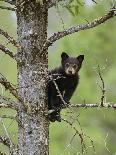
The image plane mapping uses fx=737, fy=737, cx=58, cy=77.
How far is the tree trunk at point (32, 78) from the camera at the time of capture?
7289 millimetres

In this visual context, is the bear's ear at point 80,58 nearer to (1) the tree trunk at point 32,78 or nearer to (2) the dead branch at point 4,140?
(1) the tree trunk at point 32,78

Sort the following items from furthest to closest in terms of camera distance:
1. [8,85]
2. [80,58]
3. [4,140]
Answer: [80,58], [4,140], [8,85]

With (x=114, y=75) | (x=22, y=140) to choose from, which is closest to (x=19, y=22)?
(x=22, y=140)

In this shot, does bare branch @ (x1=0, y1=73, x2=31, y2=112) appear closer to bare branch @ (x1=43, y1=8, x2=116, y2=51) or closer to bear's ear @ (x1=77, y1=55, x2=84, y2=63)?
bare branch @ (x1=43, y1=8, x2=116, y2=51)

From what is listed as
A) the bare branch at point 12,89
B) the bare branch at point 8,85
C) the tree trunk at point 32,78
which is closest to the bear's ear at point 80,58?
the tree trunk at point 32,78

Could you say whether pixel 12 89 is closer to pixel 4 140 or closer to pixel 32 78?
pixel 32 78

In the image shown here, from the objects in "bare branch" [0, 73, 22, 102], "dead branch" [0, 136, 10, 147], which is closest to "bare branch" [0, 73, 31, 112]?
"bare branch" [0, 73, 22, 102]

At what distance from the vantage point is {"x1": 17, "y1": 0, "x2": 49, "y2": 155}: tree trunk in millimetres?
7289

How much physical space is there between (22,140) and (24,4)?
1.37 metres

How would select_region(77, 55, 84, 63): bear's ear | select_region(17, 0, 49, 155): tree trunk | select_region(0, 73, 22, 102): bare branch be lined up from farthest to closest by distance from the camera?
select_region(77, 55, 84, 63): bear's ear < select_region(17, 0, 49, 155): tree trunk < select_region(0, 73, 22, 102): bare branch

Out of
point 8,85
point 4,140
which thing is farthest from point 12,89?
point 4,140

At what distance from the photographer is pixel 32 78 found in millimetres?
7359

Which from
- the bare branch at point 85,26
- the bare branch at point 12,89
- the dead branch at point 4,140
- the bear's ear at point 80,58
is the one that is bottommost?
the dead branch at point 4,140

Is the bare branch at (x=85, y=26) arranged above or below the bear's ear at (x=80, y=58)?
above
